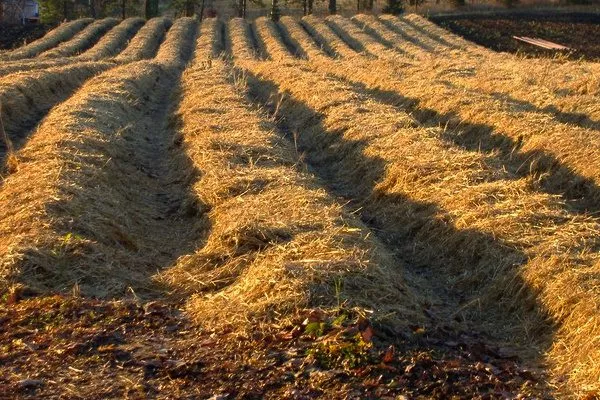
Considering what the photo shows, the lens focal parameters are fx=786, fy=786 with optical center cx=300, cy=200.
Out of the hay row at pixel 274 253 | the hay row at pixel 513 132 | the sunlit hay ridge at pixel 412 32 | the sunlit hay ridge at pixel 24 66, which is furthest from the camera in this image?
the sunlit hay ridge at pixel 412 32

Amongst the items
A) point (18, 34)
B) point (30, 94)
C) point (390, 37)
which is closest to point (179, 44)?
point (390, 37)

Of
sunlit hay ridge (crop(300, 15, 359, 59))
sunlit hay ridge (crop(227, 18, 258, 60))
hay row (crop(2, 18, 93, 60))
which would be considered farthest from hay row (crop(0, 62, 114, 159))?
sunlit hay ridge (crop(300, 15, 359, 59))

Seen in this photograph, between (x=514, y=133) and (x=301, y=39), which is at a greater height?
(x=514, y=133)

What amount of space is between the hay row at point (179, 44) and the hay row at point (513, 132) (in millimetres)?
11778

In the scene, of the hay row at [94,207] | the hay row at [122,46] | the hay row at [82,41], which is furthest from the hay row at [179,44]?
the hay row at [94,207]

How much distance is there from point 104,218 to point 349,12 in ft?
160

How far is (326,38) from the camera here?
121 ft

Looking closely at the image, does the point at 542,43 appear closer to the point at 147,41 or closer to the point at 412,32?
the point at 412,32

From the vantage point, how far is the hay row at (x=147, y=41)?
30.1m

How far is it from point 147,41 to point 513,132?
26.7 meters

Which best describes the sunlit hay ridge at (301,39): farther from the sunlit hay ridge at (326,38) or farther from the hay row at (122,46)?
the hay row at (122,46)

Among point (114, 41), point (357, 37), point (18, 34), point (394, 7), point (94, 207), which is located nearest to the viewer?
point (94, 207)

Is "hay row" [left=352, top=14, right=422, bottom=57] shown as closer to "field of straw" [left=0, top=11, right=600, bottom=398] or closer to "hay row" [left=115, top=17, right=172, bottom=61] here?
"hay row" [left=115, top=17, right=172, bottom=61]

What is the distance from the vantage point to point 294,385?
4.65 metres
